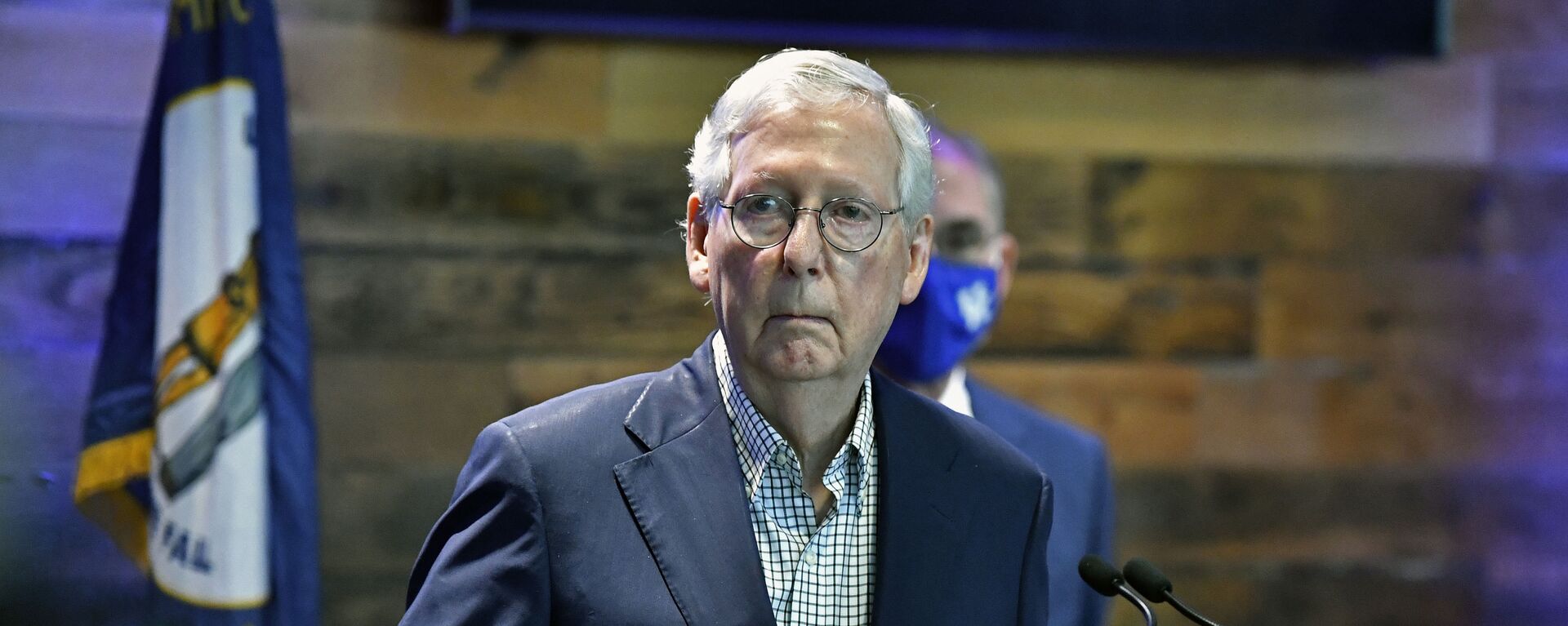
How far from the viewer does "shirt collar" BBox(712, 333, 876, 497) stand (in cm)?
160

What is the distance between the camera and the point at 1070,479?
2.55 meters

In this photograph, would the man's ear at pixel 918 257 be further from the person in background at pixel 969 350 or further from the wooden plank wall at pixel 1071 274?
the wooden plank wall at pixel 1071 274

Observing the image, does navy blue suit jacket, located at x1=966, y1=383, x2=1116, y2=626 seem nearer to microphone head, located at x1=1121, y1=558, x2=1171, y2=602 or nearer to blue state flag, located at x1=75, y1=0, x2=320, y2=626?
microphone head, located at x1=1121, y1=558, x2=1171, y2=602

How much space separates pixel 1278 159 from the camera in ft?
12.4

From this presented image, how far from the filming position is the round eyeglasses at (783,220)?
5.00 feet

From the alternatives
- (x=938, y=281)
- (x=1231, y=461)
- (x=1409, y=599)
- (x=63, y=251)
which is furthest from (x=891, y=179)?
(x=1409, y=599)

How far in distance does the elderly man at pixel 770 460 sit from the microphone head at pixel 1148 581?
0.11 metres

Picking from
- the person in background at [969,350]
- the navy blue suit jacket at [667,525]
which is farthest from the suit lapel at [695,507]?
the person in background at [969,350]

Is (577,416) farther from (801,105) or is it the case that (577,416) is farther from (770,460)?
(801,105)

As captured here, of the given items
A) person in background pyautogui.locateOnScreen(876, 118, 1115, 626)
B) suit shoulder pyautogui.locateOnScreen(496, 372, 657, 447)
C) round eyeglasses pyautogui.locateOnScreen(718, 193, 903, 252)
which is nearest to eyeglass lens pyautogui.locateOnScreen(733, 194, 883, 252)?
round eyeglasses pyautogui.locateOnScreen(718, 193, 903, 252)

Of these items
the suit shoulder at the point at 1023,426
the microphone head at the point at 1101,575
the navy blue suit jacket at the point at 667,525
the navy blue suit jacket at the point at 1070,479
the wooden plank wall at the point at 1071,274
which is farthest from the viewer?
the wooden plank wall at the point at 1071,274

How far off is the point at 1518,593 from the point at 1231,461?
0.85 m

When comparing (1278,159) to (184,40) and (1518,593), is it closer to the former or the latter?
(1518,593)

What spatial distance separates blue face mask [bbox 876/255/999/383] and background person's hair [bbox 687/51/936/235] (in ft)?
3.20
